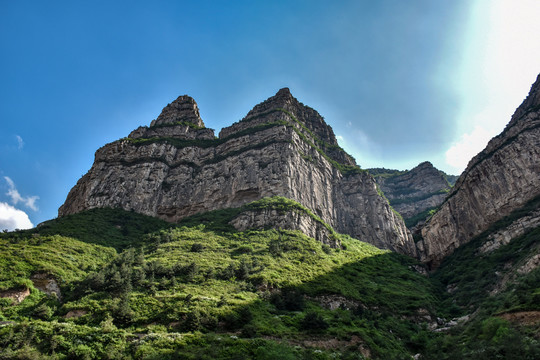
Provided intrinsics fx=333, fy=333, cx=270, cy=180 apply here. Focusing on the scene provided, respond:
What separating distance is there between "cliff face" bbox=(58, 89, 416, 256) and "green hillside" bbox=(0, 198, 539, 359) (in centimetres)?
2043

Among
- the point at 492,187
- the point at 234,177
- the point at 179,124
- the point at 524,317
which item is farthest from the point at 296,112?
the point at 524,317

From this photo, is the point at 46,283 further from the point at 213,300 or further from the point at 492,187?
the point at 492,187

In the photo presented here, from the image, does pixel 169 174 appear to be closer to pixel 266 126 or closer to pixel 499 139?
pixel 266 126

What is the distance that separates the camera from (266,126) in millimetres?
91938

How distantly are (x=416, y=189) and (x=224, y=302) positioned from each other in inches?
4773

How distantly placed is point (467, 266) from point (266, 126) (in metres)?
59.1

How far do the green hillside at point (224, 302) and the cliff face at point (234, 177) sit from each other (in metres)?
20.4

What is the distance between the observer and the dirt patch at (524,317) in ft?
64.6

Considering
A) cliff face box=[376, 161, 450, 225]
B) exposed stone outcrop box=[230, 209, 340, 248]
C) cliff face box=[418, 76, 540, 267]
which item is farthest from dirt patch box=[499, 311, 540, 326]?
cliff face box=[376, 161, 450, 225]

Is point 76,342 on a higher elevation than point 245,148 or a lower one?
lower

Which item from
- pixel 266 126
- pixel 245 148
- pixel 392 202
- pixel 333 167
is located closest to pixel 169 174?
pixel 245 148

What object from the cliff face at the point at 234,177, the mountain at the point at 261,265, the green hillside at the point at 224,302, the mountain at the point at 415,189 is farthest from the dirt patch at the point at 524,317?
the mountain at the point at 415,189

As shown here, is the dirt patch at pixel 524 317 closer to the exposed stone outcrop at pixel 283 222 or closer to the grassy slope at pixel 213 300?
the grassy slope at pixel 213 300

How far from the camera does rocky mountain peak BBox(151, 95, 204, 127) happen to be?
107438 mm
